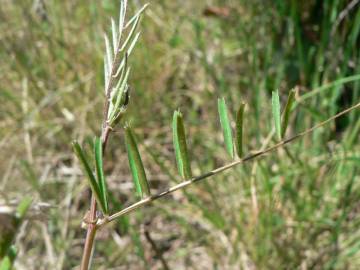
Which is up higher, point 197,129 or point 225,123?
point 197,129

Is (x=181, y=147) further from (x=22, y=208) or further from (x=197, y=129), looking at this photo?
(x=197, y=129)

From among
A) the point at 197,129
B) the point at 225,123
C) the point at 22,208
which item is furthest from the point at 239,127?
the point at 197,129

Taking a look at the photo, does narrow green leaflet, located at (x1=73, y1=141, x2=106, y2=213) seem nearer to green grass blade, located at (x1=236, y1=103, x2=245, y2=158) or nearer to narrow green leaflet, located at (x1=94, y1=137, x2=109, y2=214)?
narrow green leaflet, located at (x1=94, y1=137, x2=109, y2=214)

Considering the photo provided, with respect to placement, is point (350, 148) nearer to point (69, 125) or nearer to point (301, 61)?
point (301, 61)

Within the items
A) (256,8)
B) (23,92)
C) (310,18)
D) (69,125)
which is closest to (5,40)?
(23,92)

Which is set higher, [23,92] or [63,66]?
[63,66]

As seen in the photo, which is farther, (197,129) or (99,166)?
(197,129)

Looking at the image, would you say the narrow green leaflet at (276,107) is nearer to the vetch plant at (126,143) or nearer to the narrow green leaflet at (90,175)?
the vetch plant at (126,143)
